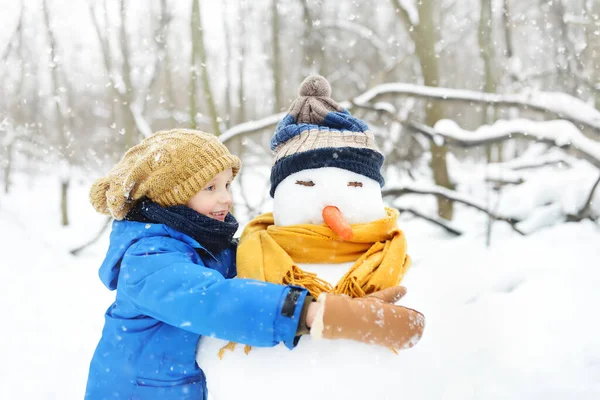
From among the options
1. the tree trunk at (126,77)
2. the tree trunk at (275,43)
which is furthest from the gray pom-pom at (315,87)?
the tree trunk at (275,43)

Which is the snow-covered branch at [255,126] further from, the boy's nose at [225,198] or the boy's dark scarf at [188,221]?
the boy's dark scarf at [188,221]

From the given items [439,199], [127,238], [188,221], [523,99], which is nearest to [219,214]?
[188,221]

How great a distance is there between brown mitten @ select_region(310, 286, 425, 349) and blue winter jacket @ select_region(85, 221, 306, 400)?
80 mm

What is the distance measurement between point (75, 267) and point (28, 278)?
0.90 m

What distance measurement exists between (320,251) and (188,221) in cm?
48

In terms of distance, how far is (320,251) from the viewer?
1.53m

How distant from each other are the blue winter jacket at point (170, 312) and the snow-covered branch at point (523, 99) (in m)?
2.94

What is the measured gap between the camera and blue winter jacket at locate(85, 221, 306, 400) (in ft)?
3.94

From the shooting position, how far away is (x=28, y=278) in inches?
176

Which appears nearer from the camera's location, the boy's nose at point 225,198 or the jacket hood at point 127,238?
the jacket hood at point 127,238

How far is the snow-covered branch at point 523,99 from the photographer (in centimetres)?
341

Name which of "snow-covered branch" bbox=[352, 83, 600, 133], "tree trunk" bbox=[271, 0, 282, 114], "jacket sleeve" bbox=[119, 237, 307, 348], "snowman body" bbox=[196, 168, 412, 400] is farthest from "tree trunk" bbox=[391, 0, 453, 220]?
"jacket sleeve" bbox=[119, 237, 307, 348]

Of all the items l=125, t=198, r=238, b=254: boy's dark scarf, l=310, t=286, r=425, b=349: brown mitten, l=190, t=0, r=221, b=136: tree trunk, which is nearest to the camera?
l=310, t=286, r=425, b=349: brown mitten

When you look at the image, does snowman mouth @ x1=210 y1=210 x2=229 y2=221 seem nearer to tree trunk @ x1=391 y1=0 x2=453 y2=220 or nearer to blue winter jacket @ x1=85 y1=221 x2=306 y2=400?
blue winter jacket @ x1=85 y1=221 x2=306 y2=400
